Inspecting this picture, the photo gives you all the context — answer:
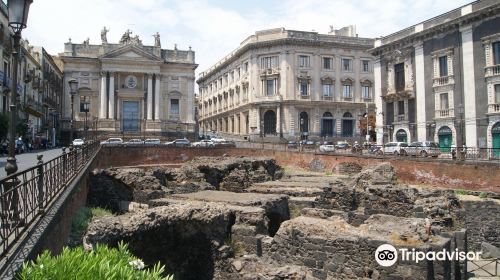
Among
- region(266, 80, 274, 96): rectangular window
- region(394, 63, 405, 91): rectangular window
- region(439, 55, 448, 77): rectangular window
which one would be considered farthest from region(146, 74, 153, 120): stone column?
region(439, 55, 448, 77): rectangular window

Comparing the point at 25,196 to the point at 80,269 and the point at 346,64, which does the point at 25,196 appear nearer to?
the point at 80,269

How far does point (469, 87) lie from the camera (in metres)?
33.6

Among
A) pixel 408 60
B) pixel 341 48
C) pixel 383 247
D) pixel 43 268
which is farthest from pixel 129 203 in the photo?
pixel 341 48

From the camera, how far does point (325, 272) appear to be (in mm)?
8969

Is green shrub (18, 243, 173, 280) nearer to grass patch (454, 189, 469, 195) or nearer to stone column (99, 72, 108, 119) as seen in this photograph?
grass patch (454, 189, 469, 195)

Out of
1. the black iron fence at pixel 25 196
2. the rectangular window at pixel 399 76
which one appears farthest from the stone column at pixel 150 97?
the black iron fence at pixel 25 196

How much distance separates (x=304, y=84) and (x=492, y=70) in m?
27.3

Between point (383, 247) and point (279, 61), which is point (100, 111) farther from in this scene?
point (383, 247)

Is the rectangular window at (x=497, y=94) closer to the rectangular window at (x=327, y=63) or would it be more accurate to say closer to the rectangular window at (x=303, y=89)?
the rectangular window at (x=303, y=89)

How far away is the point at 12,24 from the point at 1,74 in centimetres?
2997

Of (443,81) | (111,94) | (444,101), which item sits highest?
(111,94)

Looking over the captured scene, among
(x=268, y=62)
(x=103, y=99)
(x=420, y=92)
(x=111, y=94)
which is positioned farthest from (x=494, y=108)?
(x=103, y=99)

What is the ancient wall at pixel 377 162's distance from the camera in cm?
2316

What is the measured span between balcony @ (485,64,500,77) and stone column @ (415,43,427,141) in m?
6.29
